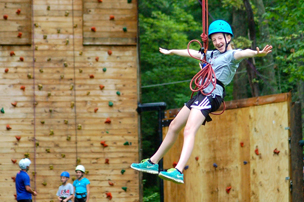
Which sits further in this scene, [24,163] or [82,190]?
[82,190]

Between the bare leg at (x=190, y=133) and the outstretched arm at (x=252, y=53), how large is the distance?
0.69 meters

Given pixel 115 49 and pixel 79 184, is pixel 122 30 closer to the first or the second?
pixel 115 49

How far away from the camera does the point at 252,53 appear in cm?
466

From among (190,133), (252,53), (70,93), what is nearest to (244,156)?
(190,133)

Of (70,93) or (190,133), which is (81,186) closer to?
(70,93)

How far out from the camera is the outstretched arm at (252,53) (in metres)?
4.59

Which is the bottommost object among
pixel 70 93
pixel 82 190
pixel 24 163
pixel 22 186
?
pixel 82 190

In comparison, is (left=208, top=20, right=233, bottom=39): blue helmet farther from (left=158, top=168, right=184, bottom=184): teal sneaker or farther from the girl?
(left=158, top=168, right=184, bottom=184): teal sneaker

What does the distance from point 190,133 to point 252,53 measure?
0.96 meters

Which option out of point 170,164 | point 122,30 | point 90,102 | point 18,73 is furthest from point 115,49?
point 170,164

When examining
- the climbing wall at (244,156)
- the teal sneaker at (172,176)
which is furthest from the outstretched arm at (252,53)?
the climbing wall at (244,156)

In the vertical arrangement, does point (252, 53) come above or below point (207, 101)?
above

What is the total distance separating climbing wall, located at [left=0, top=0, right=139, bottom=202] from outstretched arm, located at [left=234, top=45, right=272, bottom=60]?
5684mm

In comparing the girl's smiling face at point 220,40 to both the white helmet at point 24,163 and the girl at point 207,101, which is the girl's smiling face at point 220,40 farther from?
the white helmet at point 24,163
